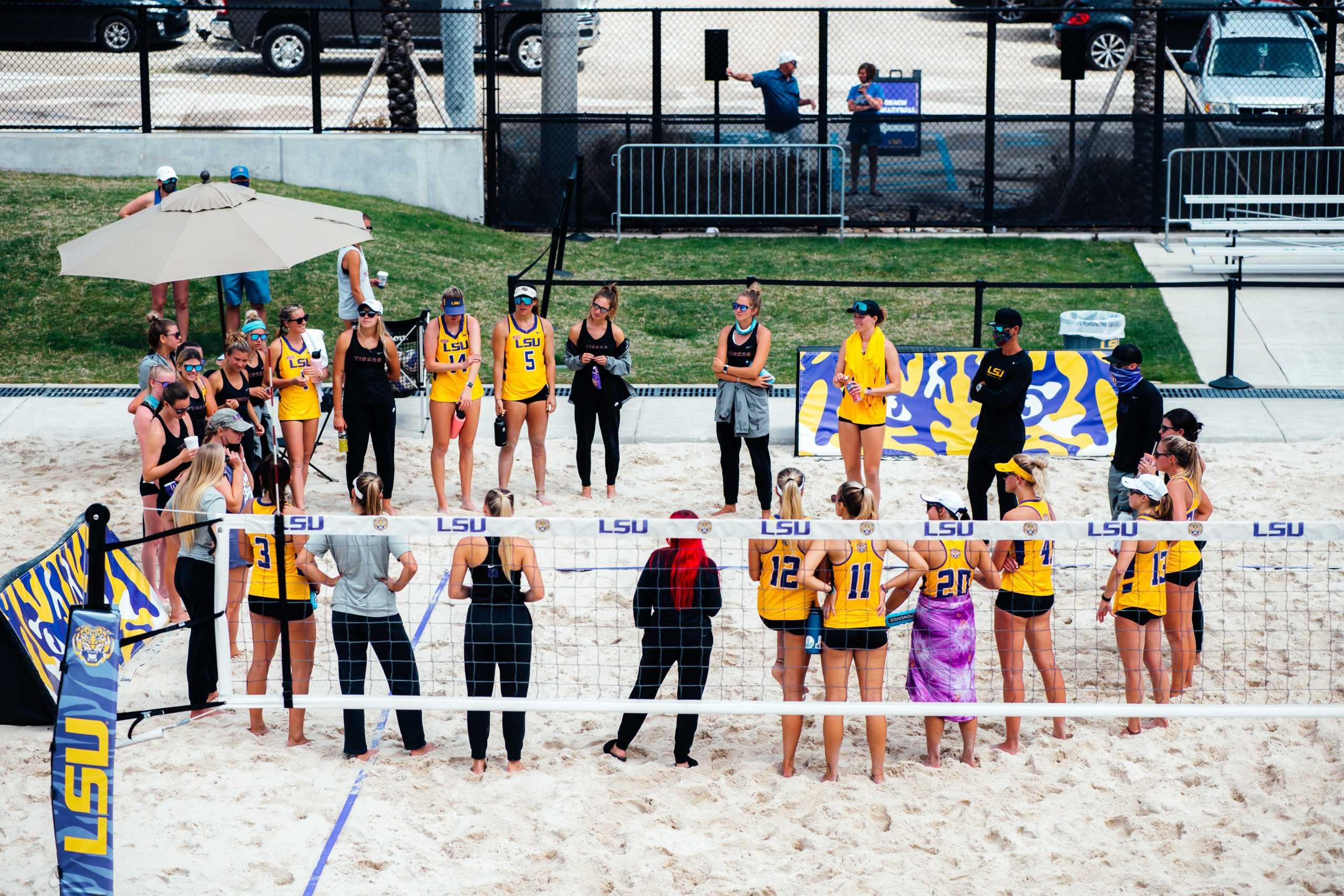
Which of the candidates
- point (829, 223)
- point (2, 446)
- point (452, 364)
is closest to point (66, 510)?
point (2, 446)

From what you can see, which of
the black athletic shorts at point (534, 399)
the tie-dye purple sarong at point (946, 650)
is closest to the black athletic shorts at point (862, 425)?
the black athletic shorts at point (534, 399)

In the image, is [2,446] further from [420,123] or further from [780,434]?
[420,123]

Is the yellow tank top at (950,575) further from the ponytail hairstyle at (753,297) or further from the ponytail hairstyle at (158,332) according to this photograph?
the ponytail hairstyle at (158,332)

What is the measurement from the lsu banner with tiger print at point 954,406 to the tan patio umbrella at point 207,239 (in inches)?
147

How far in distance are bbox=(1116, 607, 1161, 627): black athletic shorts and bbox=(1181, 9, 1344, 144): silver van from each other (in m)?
12.5

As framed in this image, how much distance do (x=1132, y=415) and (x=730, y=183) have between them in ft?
33.9

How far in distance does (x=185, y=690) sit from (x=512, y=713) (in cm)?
214

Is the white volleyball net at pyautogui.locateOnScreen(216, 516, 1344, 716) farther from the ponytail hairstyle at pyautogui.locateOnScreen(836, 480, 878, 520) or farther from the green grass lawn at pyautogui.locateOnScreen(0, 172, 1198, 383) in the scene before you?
the green grass lawn at pyautogui.locateOnScreen(0, 172, 1198, 383)

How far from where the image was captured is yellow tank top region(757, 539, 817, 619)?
7.34 metres

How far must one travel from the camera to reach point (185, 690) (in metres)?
8.52

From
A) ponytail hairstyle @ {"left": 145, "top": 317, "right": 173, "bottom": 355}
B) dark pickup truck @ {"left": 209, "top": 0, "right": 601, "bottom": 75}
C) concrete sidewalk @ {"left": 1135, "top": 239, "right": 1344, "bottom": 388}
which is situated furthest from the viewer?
dark pickup truck @ {"left": 209, "top": 0, "right": 601, "bottom": 75}

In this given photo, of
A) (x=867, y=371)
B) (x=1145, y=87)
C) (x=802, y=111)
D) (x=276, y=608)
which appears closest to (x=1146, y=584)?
(x=867, y=371)

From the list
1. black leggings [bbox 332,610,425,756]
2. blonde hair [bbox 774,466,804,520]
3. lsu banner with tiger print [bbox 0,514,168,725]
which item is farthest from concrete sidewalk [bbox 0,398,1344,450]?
black leggings [bbox 332,610,425,756]

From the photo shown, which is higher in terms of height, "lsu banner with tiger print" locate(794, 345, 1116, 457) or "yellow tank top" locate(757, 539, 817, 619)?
"lsu banner with tiger print" locate(794, 345, 1116, 457)
